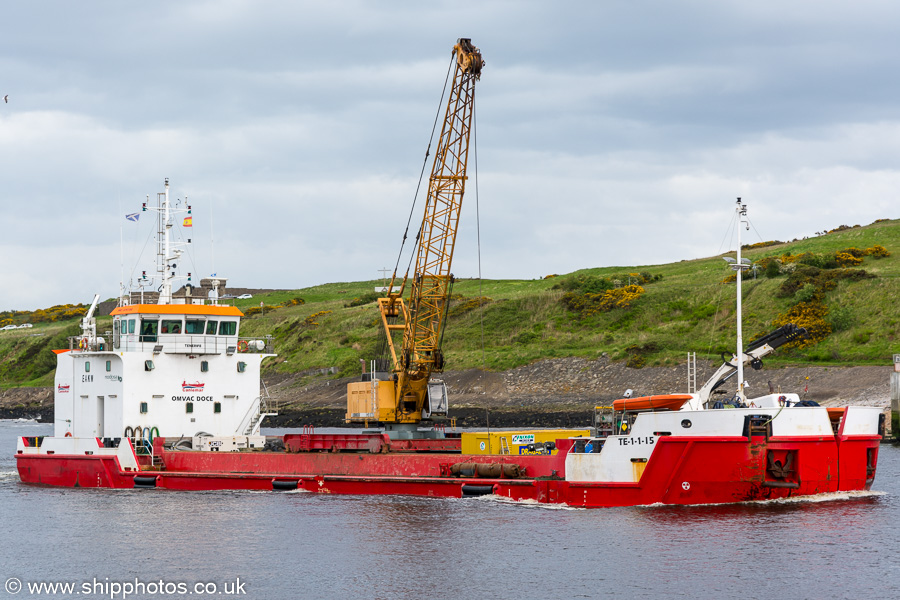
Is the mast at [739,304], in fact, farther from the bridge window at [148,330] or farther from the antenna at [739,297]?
the bridge window at [148,330]

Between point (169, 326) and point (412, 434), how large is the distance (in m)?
9.50

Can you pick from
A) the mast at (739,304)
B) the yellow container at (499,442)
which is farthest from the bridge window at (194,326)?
the mast at (739,304)

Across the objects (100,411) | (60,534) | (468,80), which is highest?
(468,80)

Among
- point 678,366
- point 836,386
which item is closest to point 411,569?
point 836,386

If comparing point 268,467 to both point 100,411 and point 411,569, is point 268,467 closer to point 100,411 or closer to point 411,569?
point 100,411

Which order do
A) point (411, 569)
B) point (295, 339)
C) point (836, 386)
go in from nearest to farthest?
point (411, 569) < point (836, 386) < point (295, 339)

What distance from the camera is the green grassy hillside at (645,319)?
6894 cm

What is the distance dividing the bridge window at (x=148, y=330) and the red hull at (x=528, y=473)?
12.7ft

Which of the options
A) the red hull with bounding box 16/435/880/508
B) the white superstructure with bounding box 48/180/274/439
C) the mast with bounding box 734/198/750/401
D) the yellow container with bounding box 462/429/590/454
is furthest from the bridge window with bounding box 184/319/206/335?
the mast with bounding box 734/198/750/401

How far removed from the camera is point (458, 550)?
76.2ft

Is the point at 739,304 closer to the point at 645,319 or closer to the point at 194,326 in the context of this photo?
the point at 194,326

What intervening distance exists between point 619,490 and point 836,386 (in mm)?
36437

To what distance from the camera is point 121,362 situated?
34.3 meters

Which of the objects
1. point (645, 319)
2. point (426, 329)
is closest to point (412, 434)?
point (426, 329)
